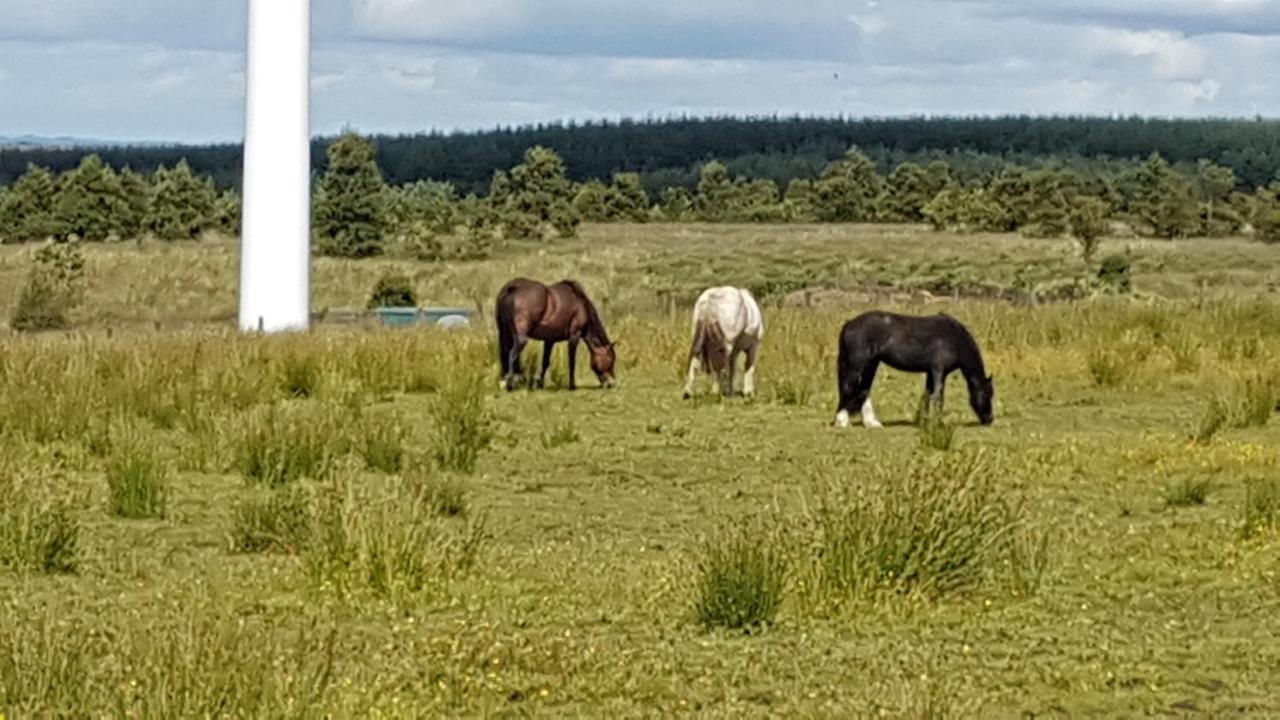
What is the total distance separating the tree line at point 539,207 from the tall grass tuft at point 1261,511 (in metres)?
51.3

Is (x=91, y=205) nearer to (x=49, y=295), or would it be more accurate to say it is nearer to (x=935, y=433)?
(x=49, y=295)

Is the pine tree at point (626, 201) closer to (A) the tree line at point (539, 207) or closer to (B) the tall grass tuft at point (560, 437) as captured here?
(A) the tree line at point (539, 207)

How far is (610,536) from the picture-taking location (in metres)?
12.4

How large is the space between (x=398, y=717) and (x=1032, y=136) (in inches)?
7765

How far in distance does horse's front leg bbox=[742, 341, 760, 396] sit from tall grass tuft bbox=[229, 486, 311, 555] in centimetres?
1043

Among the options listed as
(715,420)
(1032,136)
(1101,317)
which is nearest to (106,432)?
(715,420)

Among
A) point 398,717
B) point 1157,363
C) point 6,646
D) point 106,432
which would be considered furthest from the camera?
point 1157,363

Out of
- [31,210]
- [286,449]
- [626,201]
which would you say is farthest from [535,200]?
[286,449]

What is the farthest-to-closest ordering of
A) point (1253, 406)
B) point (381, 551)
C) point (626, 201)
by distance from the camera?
1. point (626, 201)
2. point (1253, 406)
3. point (381, 551)

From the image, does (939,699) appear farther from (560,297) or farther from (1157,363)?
(1157,363)

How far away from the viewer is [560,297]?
71.9ft

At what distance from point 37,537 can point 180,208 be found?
271 feet

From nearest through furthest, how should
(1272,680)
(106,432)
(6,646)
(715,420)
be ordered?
(6,646) → (1272,680) → (106,432) → (715,420)

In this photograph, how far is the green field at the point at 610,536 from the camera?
7766mm
